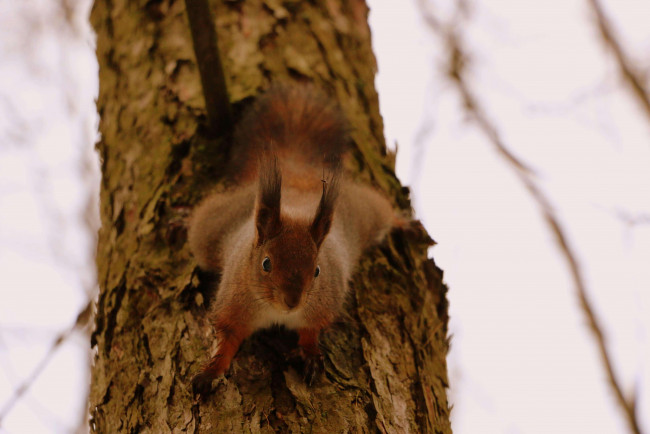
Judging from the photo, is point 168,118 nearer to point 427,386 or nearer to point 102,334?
point 102,334

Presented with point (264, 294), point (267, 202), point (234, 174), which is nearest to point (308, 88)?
point (234, 174)

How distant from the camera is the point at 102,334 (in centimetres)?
227

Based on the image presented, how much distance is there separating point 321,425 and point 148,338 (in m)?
0.68

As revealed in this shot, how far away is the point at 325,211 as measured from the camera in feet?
7.70

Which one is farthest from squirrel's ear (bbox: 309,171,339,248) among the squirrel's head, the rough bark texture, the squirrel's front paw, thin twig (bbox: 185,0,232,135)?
thin twig (bbox: 185,0,232,135)

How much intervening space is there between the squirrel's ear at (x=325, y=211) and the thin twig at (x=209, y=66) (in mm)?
595

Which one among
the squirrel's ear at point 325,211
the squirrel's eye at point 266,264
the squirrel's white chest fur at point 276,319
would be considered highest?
the squirrel's ear at point 325,211

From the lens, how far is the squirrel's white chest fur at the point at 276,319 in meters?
2.39

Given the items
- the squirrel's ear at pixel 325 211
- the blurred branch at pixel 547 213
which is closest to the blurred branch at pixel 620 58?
the blurred branch at pixel 547 213

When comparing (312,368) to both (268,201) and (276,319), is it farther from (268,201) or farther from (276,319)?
(268,201)

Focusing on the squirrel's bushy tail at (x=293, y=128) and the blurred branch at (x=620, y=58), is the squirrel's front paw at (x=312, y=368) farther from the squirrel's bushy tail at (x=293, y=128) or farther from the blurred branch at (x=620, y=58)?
the blurred branch at (x=620, y=58)

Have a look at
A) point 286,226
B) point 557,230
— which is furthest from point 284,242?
point 557,230

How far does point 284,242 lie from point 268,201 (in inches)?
6.4

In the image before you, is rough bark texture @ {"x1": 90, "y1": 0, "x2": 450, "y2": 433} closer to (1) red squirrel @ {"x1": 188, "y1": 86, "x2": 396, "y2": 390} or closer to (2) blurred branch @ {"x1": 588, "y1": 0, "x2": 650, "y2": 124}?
(1) red squirrel @ {"x1": 188, "y1": 86, "x2": 396, "y2": 390}
